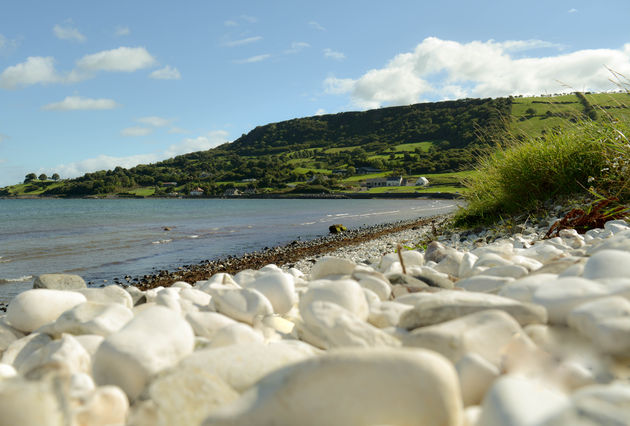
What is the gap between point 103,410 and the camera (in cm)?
135

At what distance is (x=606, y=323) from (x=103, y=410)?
1.76m

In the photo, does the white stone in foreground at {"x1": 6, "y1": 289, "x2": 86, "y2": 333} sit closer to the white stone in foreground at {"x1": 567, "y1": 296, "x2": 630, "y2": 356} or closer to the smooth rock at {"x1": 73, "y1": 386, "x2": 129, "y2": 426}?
A: the smooth rock at {"x1": 73, "y1": 386, "x2": 129, "y2": 426}

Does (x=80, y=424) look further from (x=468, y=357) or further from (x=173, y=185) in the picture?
(x=173, y=185)

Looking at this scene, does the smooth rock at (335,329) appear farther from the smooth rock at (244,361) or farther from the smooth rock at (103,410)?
the smooth rock at (103,410)

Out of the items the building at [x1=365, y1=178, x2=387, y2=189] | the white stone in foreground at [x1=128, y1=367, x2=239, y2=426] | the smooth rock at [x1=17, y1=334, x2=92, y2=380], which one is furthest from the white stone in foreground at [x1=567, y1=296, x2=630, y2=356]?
the building at [x1=365, y1=178, x2=387, y2=189]

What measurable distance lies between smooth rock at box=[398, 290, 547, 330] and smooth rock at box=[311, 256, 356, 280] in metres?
1.21

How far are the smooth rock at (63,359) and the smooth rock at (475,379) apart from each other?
1.44 m

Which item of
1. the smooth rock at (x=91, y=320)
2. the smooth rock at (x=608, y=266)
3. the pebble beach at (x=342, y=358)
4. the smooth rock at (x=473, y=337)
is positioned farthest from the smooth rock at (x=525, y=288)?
the smooth rock at (x=91, y=320)

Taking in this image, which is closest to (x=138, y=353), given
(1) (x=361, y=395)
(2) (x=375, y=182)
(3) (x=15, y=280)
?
(1) (x=361, y=395)

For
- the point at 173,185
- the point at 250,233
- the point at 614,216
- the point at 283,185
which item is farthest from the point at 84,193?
the point at 614,216

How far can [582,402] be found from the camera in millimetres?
A: 1001

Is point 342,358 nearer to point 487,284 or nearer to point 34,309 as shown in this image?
point 487,284

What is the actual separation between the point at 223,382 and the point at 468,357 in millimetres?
862

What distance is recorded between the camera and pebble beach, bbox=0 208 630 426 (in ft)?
3.75
